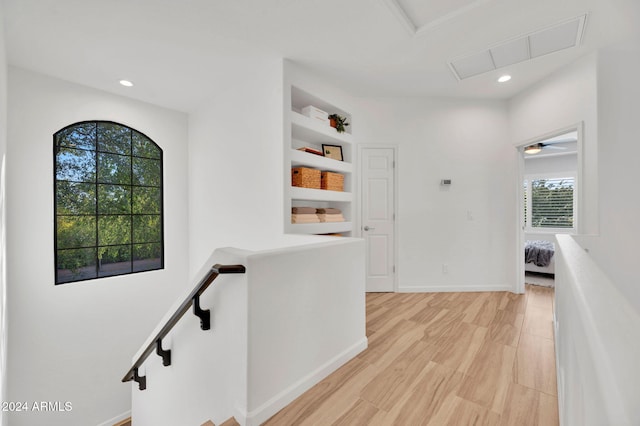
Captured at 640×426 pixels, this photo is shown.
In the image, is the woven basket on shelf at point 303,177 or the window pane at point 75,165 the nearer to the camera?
the woven basket on shelf at point 303,177

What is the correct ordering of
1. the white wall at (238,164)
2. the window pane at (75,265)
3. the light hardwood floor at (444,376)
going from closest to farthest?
the light hardwood floor at (444,376) < the white wall at (238,164) < the window pane at (75,265)

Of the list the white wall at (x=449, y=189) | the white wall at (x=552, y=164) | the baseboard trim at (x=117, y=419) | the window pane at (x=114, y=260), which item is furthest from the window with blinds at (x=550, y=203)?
the baseboard trim at (x=117, y=419)

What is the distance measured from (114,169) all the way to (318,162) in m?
2.90

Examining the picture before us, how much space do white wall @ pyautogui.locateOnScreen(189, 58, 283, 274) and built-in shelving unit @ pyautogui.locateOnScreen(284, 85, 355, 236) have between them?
110 millimetres

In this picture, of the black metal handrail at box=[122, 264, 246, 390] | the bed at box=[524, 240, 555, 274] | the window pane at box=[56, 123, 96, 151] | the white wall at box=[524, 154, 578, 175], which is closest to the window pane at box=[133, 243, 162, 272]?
the window pane at box=[56, 123, 96, 151]

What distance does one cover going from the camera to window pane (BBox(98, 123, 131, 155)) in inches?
144

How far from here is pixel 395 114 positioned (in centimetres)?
401

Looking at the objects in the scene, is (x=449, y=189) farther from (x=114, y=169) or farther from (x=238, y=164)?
(x=114, y=169)

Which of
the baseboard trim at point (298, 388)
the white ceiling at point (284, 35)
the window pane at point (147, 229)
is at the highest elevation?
the white ceiling at point (284, 35)

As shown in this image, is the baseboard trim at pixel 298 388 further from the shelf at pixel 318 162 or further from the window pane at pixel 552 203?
the window pane at pixel 552 203

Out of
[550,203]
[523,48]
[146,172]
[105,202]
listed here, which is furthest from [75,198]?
[550,203]

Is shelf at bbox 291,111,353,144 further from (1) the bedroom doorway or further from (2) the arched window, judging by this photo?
(1) the bedroom doorway

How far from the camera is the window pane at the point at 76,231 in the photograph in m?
3.34

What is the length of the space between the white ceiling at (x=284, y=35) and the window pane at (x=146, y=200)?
144 cm
